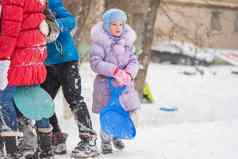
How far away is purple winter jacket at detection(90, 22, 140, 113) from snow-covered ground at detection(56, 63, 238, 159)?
538 millimetres

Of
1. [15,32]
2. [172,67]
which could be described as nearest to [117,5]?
[15,32]

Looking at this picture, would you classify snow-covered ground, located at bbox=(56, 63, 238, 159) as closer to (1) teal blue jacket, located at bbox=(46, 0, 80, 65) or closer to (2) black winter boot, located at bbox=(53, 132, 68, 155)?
(2) black winter boot, located at bbox=(53, 132, 68, 155)

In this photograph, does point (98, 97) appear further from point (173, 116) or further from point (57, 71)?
point (173, 116)

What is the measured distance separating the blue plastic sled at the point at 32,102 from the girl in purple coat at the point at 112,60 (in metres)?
0.94

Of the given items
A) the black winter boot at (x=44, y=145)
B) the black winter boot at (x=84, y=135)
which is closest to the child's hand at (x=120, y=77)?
the black winter boot at (x=84, y=135)

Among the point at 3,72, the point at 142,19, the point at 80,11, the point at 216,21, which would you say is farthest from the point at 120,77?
the point at 216,21

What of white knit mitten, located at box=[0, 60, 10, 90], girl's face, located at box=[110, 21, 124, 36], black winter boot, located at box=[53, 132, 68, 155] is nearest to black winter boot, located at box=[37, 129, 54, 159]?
black winter boot, located at box=[53, 132, 68, 155]

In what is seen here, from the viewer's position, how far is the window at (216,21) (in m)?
40.3

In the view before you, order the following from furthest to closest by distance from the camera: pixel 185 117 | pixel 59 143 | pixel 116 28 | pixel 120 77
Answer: pixel 185 117 → pixel 116 28 → pixel 120 77 → pixel 59 143

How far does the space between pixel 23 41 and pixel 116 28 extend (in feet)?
4.45

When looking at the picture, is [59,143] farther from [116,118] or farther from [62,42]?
[62,42]

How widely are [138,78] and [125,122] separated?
23.0 ft

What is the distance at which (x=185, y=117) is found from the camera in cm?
1777

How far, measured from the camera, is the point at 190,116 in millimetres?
18047
